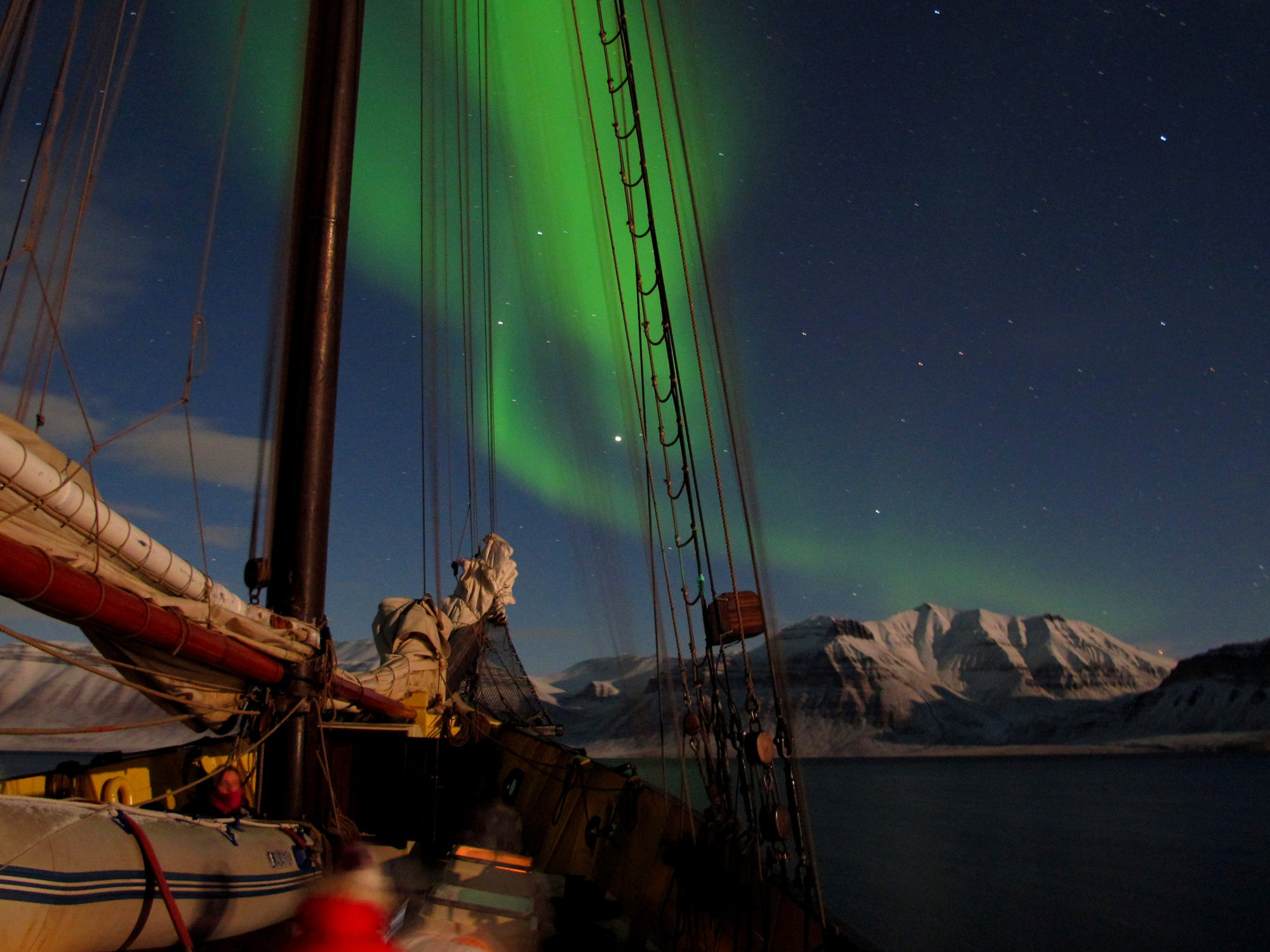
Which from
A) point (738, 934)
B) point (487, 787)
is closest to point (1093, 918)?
point (487, 787)

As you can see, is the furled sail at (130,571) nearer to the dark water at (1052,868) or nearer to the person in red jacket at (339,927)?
the person in red jacket at (339,927)

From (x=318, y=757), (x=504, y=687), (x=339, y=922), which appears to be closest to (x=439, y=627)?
(x=318, y=757)

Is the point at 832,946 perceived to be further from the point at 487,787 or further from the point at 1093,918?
the point at 1093,918

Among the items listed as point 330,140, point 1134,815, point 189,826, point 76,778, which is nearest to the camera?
point 189,826

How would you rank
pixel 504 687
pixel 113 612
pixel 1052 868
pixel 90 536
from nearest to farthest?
1. pixel 113 612
2. pixel 90 536
3. pixel 504 687
4. pixel 1052 868

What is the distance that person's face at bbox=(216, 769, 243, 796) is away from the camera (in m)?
4.28

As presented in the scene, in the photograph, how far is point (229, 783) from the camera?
4.30m

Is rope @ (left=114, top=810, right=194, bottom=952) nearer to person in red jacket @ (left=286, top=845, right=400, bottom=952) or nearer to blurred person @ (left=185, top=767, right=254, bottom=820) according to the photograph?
person in red jacket @ (left=286, top=845, right=400, bottom=952)

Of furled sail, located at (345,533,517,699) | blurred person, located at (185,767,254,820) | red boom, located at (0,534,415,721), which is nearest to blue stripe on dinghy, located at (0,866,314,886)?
red boom, located at (0,534,415,721)

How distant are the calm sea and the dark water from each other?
0.09m

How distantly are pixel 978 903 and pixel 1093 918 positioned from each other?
142 inches

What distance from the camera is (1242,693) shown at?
185 m

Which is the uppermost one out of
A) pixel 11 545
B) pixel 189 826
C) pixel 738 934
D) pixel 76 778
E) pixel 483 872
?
pixel 11 545

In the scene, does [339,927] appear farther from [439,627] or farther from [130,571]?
[439,627]
